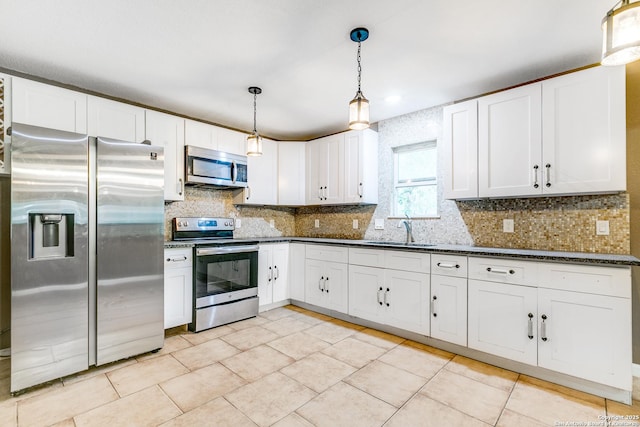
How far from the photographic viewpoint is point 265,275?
12.9 feet

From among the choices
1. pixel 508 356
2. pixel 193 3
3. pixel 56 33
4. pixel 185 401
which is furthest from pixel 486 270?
pixel 56 33

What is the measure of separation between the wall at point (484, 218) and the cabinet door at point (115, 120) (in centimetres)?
256

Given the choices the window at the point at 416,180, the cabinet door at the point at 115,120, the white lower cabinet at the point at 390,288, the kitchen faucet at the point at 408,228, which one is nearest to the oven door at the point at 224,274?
the white lower cabinet at the point at 390,288

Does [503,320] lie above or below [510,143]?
below

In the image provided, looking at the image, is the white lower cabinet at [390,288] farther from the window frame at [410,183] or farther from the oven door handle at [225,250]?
the oven door handle at [225,250]

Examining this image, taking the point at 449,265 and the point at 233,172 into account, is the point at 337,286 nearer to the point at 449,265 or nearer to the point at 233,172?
the point at 449,265

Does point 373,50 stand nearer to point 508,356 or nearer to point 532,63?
point 532,63

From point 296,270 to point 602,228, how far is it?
3.07 m

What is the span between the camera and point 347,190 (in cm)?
402

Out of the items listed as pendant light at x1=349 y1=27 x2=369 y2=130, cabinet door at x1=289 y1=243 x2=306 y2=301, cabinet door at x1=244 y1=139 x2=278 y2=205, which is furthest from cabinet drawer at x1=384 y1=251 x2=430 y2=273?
cabinet door at x1=244 y1=139 x2=278 y2=205

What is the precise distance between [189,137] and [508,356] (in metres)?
3.72

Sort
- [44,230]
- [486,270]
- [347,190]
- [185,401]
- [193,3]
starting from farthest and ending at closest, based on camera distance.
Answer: [347,190] → [486,270] → [44,230] → [185,401] → [193,3]

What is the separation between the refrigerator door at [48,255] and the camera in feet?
6.88

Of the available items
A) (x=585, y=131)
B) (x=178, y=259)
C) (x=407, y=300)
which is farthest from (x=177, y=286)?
(x=585, y=131)
